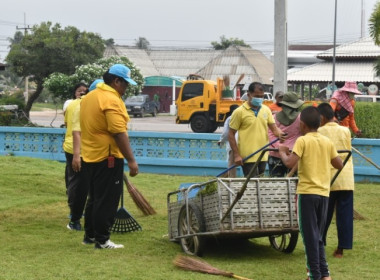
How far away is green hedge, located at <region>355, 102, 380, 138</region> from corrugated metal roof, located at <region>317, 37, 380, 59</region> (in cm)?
3033

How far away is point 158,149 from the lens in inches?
640

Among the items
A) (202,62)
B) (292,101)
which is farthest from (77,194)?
(202,62)


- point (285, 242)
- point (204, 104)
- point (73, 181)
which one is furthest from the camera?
point (204, 104)

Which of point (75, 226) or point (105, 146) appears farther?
point (75, 226)

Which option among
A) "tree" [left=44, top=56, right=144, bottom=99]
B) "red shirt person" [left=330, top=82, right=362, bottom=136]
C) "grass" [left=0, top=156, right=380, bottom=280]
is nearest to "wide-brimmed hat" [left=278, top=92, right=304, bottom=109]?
"red shirt person" [left=330, top=82, right=362, bottom=136]

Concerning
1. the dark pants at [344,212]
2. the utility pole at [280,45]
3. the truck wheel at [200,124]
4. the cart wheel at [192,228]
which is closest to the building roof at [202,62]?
the truck wheel at [200,124]

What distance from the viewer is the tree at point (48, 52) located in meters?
43.5

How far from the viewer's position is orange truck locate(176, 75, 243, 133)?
31.2 metres

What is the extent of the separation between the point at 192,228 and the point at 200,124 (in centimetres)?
2391

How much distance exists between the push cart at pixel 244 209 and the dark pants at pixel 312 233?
2.32 feet

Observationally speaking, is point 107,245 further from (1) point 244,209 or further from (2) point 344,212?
(2) point 344,212

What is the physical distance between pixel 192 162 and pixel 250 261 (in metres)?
8.08

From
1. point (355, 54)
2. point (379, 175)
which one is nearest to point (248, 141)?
point (379, 175)

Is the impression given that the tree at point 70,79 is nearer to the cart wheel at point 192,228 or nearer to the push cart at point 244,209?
the cart wheel at point 192,228
